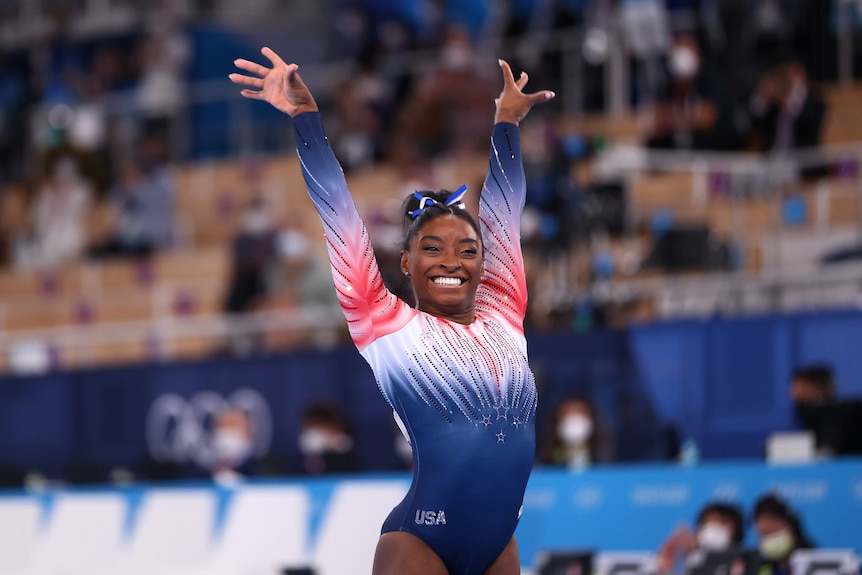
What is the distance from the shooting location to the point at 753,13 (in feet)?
46.6

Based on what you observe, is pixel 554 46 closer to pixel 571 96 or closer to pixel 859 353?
pixel 571 96

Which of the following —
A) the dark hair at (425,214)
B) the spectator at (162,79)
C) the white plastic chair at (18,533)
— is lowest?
the white plastic chair at (18,533)

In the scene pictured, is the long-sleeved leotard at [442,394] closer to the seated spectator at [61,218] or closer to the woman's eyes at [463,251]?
the woman's eyes at [463,251]

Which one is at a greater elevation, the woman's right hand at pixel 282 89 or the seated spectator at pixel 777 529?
the woman's right hand at pixel 282 89

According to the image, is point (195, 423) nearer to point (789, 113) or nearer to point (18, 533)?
point (18, 533)

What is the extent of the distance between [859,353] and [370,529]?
3.17m

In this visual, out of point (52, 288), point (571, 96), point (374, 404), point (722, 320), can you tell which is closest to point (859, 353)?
point (722, 320)

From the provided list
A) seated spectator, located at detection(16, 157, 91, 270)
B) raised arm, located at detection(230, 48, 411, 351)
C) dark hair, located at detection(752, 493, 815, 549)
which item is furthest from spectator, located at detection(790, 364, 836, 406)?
seated spectator, located at detection(16, 157, 91, 270)

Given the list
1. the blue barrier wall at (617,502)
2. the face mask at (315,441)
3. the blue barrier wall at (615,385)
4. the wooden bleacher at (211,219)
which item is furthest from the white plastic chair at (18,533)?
the wooden bleacher at (211,219)

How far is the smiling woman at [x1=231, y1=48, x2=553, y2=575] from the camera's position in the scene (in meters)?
4.97

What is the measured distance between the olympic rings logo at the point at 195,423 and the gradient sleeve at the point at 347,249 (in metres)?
7.46

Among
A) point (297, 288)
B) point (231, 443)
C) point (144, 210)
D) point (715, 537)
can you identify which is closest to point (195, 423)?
point (231, 443)

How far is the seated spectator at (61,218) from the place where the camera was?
1795cm

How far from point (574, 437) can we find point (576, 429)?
0.18 ft
